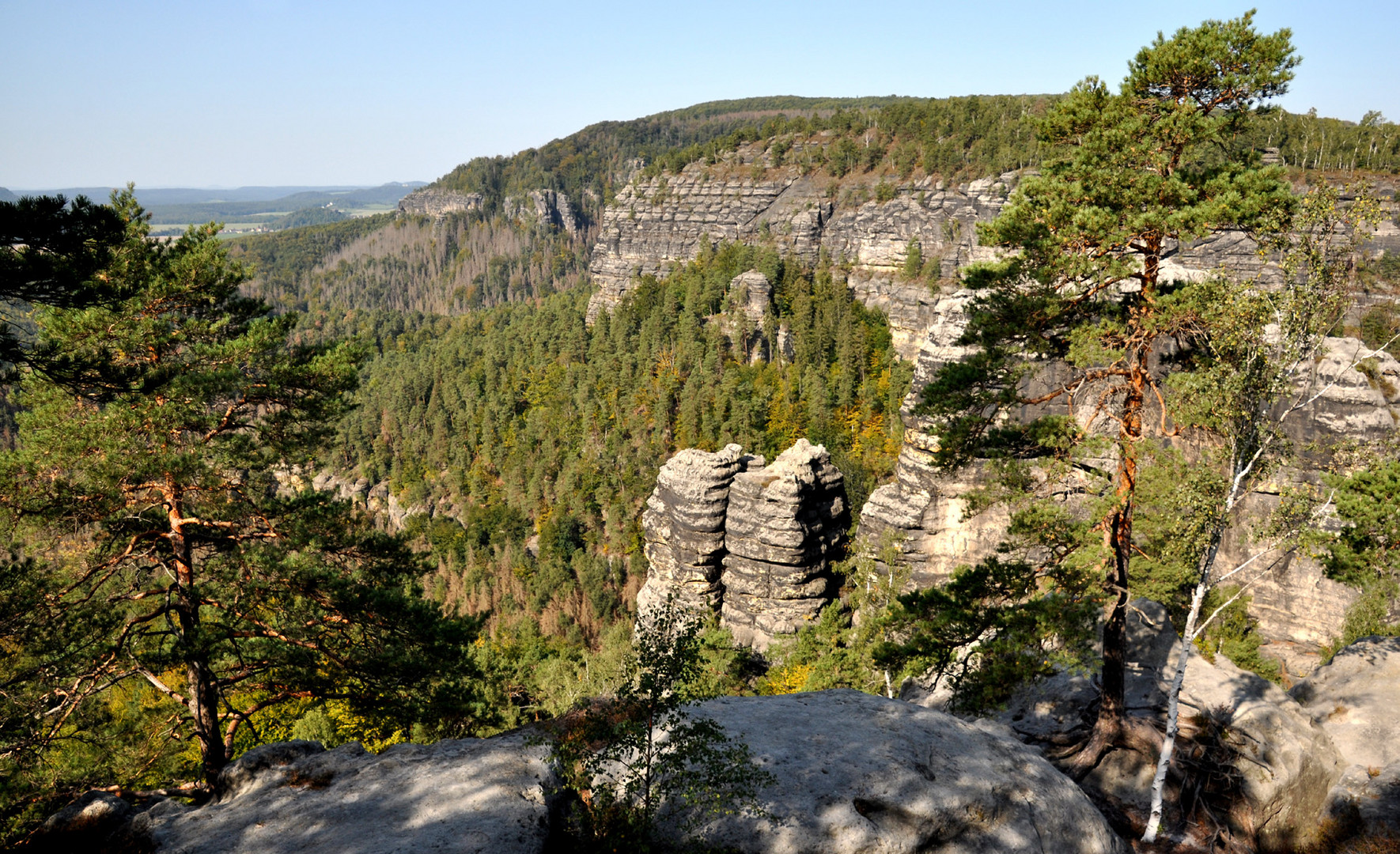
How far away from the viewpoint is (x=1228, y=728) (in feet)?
42.1

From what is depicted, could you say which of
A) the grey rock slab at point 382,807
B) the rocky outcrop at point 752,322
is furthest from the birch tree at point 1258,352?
the rocky outcrop at point 752,322

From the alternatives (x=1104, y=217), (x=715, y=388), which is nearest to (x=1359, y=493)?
(x=1104, y=217)

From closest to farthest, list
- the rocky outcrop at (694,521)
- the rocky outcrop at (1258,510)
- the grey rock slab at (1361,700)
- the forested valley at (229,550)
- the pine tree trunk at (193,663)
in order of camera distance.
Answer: the forested valley at (229,550)
the pine tree trunk at (193,663)
the grey rock slab at (1361,700)
the rocky outcrop at (1258,510)
the rocky outcrop at (694,521)

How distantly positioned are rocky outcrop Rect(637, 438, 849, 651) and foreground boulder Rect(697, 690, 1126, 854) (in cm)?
2792

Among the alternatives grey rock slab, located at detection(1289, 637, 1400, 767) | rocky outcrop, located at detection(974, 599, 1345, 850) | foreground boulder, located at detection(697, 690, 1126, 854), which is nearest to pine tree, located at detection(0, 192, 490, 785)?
foreground boulder, located at detection(697, 690, 1126, 854)

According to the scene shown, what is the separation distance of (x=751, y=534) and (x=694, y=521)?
3.60 metres

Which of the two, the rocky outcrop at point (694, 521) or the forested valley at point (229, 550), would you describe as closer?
the forested valley at point (229, 550)

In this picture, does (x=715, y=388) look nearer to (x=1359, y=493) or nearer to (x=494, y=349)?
(x=494, y=349)

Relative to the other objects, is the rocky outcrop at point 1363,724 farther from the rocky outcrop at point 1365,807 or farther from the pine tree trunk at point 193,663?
the pine tree trunk at point 193,663

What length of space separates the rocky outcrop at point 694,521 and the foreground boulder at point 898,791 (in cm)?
3007

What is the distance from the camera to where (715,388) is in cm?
7169

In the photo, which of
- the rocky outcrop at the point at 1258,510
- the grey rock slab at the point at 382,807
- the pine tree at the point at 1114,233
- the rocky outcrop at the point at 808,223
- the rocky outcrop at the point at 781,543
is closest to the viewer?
Answer: the grey rock slab at the point at 382,807

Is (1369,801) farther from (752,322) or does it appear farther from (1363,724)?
(752,322)

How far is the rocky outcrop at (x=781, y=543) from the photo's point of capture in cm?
3894
